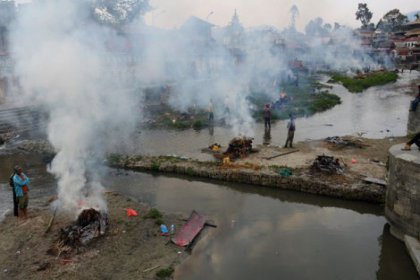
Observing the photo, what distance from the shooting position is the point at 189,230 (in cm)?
940

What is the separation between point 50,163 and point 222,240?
10.0 metres

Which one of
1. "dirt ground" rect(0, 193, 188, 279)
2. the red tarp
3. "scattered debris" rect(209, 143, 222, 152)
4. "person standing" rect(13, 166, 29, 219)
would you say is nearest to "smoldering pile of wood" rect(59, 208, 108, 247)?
"dirt ground" rect(0, 193, 188, 279)

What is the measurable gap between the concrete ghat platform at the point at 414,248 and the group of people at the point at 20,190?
9867 millimetres

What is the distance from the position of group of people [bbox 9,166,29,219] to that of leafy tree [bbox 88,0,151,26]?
A: 1227cm

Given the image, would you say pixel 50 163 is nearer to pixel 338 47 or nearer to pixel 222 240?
pixel 222 240

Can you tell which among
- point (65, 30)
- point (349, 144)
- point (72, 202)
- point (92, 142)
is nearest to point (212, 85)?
point (92, 142)

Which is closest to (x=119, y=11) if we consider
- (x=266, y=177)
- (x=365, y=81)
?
(x=266, y=177)

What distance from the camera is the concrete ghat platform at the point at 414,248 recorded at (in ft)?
26.1

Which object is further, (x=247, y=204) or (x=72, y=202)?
(x=247, y=204)

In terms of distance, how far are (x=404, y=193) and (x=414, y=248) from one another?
4.18 ft

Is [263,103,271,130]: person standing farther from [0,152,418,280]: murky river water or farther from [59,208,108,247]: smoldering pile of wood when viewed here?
[59,208,108,247]: smoldering pile of wood

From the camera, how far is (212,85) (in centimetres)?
3253

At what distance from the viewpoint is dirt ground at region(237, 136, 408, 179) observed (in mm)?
12984

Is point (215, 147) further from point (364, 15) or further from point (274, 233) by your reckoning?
point (364, 15)
